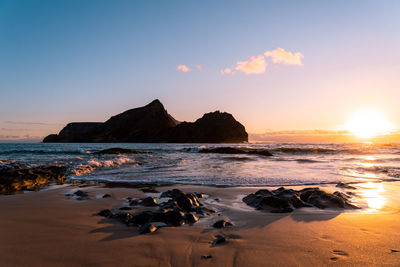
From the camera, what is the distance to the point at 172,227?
283 cm

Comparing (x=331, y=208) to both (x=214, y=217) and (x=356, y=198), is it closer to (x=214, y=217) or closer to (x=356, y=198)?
(x=356, y=198)


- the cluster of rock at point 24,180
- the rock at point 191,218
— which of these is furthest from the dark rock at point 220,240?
the cluster of rock at point 24,180

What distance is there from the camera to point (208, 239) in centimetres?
249

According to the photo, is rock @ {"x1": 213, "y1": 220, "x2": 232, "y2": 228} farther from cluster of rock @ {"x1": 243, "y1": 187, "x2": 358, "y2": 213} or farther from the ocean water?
the ocean water

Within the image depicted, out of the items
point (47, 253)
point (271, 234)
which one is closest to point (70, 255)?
point (47, 253)

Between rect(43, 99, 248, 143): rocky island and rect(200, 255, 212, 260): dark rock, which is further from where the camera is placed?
rect(43, 99, 248, 143): rocky island

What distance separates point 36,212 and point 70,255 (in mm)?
1918

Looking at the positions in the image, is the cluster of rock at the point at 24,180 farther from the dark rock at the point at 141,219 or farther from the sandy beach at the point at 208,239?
the dark rock at the point at 141,219

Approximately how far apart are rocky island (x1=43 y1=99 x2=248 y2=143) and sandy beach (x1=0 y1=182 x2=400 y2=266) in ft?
366

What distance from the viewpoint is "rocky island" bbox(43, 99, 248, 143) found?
118125 mm

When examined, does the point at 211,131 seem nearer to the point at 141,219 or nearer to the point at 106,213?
the point at 106,213

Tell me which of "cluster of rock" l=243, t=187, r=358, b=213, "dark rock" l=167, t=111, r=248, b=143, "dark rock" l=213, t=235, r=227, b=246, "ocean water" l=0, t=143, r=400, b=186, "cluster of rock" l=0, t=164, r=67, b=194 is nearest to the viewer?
"dark rock" l=213, t=235, r=227, b=246

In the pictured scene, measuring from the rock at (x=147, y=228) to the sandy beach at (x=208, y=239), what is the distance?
0.27ft

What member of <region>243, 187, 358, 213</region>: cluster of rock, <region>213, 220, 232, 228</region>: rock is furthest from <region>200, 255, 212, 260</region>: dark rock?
<region>243, 187, 358, 213</region>: cluster of rock
